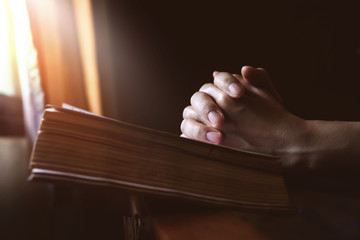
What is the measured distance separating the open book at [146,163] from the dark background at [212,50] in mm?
892

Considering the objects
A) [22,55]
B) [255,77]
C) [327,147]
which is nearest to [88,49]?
[22,55]

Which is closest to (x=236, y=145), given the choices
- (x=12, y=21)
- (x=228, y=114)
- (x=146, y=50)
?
(x=228, y=114)

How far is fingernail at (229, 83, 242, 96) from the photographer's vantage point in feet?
1.57

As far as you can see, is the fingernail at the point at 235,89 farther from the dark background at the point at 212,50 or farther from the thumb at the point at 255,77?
the dark background at the point at 212,50

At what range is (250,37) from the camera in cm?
126

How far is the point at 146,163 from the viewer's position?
234 mm

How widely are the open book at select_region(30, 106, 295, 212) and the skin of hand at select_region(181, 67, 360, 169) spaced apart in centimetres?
14

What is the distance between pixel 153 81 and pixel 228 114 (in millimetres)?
955

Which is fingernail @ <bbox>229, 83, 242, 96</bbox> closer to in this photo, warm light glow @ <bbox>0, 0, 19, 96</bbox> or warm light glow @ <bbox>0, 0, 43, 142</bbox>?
warm light glow @ <bbox>0, 0, 43, 142</bbox>

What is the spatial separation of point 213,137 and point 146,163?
0.65 ft

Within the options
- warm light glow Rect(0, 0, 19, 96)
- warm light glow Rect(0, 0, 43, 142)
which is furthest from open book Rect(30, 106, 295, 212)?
warm light glow Rect(0, 0, 19, 96)

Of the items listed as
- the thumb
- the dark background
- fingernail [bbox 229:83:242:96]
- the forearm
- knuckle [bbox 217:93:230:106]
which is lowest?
the forearm

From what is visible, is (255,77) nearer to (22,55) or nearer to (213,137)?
(213,137)

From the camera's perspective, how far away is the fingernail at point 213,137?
41 cm
